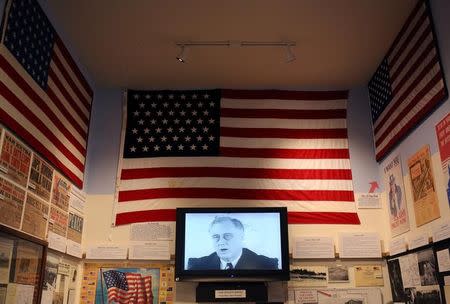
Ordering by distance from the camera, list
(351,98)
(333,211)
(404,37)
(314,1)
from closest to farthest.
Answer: (314,1) → (404,37) → (333,211) → (351,98)

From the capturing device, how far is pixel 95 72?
474 centimetres

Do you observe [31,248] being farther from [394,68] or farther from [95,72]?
[394,68]

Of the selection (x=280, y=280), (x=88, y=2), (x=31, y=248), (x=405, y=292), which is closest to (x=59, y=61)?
(x=88, y=2)

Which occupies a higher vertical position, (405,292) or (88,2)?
(88,2)

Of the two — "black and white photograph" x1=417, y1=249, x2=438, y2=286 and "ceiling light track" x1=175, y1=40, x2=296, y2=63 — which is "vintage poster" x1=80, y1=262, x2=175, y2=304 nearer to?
"ceiling light track" x1=175, y1=40, x2=296, y2=63

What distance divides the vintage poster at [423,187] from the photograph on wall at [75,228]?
9.83 feet

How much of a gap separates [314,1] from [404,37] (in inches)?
35.4

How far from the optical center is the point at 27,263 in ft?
10.7

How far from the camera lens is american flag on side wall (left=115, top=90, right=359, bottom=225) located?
4.57 meters

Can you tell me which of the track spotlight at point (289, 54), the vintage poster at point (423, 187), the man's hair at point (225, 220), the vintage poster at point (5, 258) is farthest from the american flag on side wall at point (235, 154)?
the vintage poster at point (5, 258)

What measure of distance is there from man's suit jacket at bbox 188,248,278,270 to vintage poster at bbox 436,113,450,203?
5.43ft

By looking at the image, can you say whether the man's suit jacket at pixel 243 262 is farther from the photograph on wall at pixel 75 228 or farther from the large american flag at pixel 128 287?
the photograph on wall at pixel 75 228

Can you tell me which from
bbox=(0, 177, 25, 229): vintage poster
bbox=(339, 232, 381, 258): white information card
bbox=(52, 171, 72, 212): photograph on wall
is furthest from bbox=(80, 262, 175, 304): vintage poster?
bbox=(339, 232, 381, 258): white information card

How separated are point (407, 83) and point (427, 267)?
151 cm
